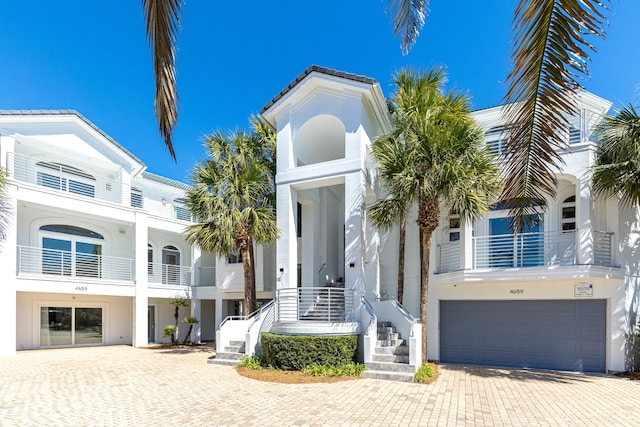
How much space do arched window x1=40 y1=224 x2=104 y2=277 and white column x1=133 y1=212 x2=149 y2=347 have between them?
1806mm

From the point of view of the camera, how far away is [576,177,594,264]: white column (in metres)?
12.0

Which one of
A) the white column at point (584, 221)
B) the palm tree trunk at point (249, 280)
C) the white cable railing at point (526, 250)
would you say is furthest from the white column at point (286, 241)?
the white column at point (584, 221)

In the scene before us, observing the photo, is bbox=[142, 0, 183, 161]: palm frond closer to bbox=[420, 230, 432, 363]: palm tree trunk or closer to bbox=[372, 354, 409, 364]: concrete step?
bbox=[372, 354, 409, 364]: concrete step

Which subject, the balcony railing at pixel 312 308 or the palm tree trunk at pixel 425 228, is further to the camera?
the balcony railing at pixel 312 308

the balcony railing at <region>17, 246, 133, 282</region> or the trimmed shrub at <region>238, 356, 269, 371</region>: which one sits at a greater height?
the balcony railing at <region>17, 246, 133, 282</region>

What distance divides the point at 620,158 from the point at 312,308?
35.2 ft

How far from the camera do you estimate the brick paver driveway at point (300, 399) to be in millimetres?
7617

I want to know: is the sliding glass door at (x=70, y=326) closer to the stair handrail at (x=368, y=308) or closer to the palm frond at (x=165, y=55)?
the stair handrail at (x=368, y=308)

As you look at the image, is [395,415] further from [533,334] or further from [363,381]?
[533,334]

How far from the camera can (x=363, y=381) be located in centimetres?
1073

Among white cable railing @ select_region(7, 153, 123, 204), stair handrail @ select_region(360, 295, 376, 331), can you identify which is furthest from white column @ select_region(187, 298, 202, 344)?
stair handrail @ select_region(360, 295, 376, 331)

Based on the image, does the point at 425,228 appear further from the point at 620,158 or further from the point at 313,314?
the point at 620,158

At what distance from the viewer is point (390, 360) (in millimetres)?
11461

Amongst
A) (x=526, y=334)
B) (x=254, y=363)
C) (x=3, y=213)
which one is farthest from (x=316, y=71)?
(x=3, y=213)
